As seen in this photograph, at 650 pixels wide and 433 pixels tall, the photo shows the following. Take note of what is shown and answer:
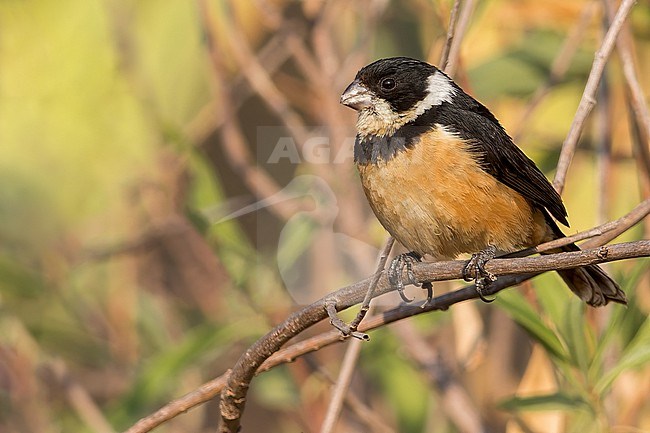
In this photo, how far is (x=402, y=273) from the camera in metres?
2.16

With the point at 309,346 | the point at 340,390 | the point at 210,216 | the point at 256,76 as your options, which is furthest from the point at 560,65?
the point at 309,346

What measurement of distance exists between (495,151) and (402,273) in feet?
1.42

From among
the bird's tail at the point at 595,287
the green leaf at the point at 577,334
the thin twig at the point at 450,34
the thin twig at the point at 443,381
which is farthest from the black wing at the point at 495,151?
the thin twig at the point at 443,381

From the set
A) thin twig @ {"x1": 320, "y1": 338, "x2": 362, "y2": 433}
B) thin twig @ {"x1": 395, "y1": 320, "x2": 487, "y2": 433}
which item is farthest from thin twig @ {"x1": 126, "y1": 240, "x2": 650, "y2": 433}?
thin twig @ {"x1": 395, "y1": 320, "x2": 487, "y2": 433}

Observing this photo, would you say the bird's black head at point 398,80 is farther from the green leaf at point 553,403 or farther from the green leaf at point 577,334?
the green leaf at point 553,403

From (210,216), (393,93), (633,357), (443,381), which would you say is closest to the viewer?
(633,357)

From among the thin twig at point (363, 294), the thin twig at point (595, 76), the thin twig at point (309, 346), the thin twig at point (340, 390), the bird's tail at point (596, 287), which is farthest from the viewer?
the bird's tail at point (596, 287)

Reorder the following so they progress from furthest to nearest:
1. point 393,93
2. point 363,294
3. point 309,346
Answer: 1. point 393,93
2. point 309,346
3. point 363,294

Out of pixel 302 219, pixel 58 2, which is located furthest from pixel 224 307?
pixel 58 2

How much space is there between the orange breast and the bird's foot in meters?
0.05

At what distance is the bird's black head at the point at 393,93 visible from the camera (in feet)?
8.12

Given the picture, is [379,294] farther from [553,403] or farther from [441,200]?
[553,403]

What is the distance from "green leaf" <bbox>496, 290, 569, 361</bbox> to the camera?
93.4 inches

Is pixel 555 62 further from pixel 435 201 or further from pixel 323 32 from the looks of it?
pixel 435 201
